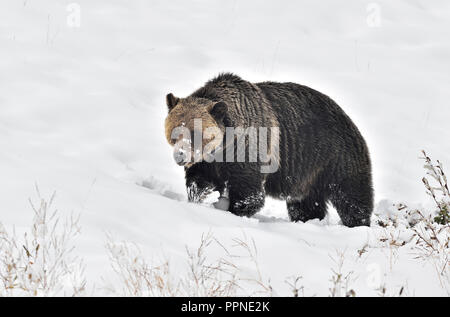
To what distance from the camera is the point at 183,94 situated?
30.5 feet

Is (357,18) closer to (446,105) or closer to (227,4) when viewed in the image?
(227,4)

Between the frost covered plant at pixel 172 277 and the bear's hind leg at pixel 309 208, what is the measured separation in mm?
2932

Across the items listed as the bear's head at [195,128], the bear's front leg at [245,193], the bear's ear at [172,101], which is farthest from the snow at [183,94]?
the bear's ear at [172,101]

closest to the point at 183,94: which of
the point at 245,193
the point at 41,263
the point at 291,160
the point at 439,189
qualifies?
the point at 291,160

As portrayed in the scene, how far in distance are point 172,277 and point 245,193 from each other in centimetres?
257

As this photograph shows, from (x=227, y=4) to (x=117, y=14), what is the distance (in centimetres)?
275

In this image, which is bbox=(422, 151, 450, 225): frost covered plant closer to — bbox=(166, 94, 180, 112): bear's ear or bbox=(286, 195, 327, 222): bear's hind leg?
bbox=(286, 195, 327, 222): bear's hind leg

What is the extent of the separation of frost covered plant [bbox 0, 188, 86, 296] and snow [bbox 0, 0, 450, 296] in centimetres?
9

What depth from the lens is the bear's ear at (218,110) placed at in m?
5.75

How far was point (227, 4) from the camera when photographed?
13406 mm

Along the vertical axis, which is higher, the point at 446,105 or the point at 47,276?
the point at 446,105

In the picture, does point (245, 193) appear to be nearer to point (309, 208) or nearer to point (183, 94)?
point (309, 208)

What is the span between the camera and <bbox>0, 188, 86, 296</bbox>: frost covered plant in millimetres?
3225
